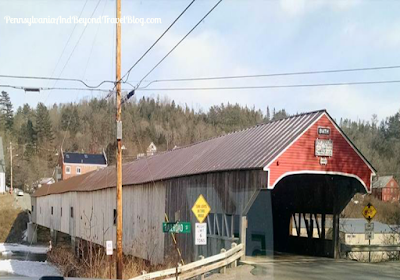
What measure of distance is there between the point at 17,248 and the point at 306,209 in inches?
1608

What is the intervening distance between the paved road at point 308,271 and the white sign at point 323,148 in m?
3.72

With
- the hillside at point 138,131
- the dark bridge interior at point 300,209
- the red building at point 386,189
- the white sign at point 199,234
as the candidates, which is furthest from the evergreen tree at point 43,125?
the red building at point 386,189

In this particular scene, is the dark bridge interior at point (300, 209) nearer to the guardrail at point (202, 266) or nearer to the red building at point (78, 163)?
the guardrail at point (202, 266)

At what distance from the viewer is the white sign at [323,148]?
1639cm

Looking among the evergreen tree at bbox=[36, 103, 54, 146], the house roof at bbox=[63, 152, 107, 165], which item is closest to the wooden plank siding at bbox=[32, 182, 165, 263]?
the evergreen tree at bbox=[36, 103, 54, 146]

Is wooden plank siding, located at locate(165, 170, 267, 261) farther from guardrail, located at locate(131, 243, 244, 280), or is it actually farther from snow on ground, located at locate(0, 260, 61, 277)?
snow on ground, located at locate(0, 260, 61, 277)

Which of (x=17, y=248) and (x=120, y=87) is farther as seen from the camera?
(x=17, y=248)

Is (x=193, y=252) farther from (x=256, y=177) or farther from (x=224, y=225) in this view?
(x=256, y=177)

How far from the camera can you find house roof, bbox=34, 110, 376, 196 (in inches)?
639

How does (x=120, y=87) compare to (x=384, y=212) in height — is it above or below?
above

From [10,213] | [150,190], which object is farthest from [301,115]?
[10,213]

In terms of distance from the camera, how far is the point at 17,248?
53.4 metres

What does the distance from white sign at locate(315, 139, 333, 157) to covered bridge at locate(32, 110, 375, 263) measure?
0.03 metres

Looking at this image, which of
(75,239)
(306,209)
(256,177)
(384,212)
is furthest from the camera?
(384,212)
